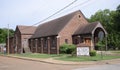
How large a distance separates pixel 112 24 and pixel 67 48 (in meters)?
28.3

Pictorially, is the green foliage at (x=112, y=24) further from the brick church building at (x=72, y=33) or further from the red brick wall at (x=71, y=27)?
the brick church building at (x=72, y=33)

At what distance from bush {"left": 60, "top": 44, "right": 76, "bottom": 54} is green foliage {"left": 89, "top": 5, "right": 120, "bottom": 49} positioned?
56.6ft

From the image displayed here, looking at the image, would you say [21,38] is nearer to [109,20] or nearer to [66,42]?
[66,42]

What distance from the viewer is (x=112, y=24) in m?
68.5

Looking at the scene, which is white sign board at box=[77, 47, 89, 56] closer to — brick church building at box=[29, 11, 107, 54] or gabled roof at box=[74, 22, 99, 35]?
gabled roof at box=[74, 22, 99, 35]

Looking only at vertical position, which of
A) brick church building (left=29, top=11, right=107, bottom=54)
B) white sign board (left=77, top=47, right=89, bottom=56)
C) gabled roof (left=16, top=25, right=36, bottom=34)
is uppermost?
gabled roof (left=16, top=25, right=36, bottom=34)

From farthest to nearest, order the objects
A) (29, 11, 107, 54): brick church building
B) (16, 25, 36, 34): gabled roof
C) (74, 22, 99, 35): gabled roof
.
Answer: (16, 25, 36, 34): gabled roof
(29, 11, 107, 54): brick church building
(74, 22, 99, 35): gabled roof

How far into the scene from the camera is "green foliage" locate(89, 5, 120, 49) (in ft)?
191

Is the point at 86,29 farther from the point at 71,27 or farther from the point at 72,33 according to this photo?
the point at 72,33

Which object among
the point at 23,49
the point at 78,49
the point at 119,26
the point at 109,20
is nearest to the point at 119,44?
the point at 119,26

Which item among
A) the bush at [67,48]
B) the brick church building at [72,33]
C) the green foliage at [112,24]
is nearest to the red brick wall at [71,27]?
the brick church building at [72,33]

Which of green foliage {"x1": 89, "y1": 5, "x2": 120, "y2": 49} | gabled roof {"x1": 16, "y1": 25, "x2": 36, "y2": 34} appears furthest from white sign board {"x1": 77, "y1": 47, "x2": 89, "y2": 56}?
gabled roof {"x1": 16, "y1": 25, "x2": 36, "y2": 34}

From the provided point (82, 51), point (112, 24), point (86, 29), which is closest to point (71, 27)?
point (86, 29)

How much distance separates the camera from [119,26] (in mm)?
57938
